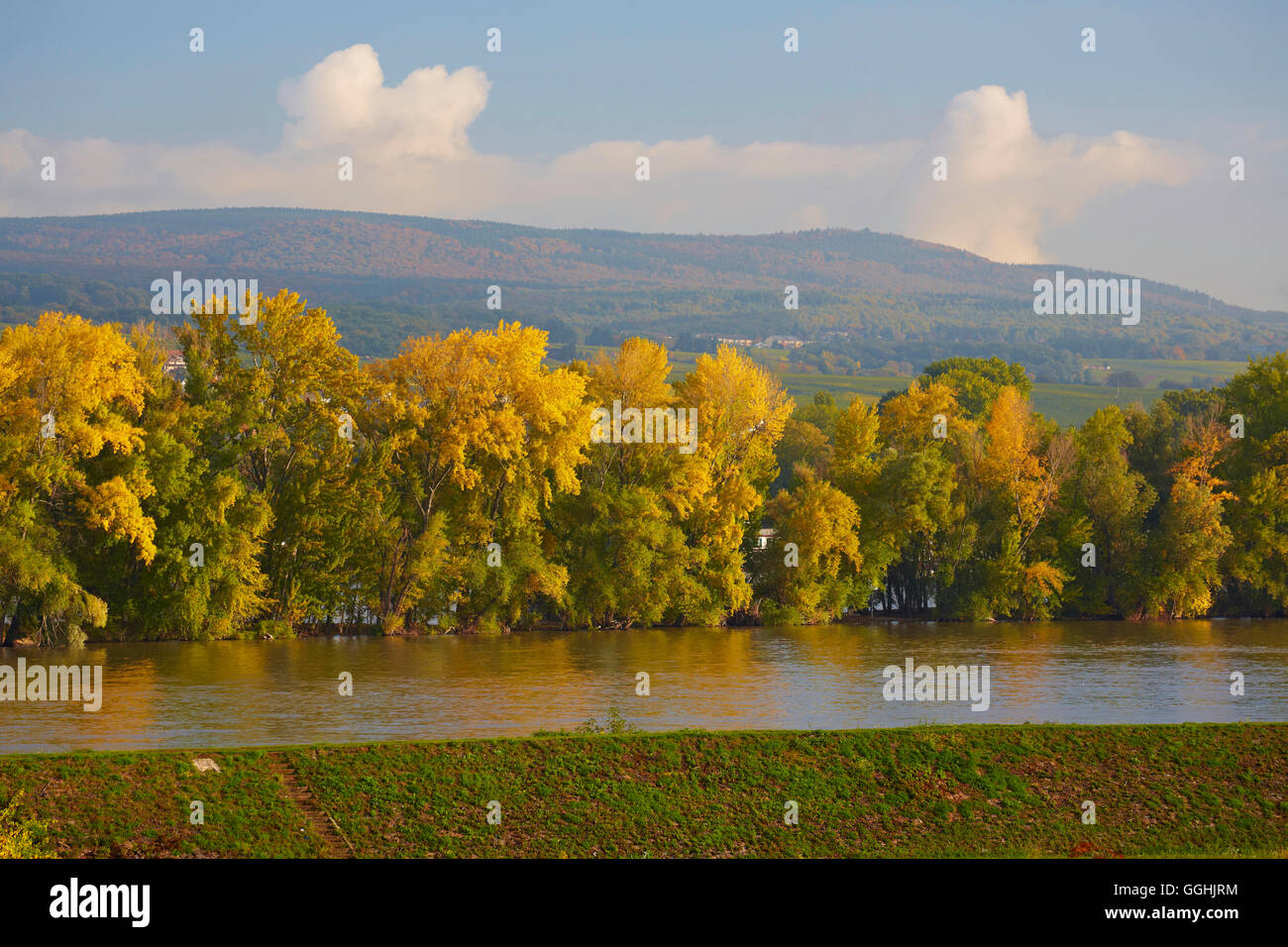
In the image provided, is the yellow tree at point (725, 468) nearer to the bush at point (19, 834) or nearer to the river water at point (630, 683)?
the river water at point (630, 683)

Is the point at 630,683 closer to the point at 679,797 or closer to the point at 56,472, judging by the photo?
the point at 679,797

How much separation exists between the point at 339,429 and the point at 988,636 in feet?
102

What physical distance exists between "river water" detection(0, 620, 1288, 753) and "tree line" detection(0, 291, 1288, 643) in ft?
8.04

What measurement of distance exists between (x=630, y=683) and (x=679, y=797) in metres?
19.0

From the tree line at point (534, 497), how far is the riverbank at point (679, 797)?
31164mm

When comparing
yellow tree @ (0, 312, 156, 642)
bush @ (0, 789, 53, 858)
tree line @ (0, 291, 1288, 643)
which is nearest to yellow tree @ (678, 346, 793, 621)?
tree line @ (0, 291, 1288, 643)

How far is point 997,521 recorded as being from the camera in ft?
243

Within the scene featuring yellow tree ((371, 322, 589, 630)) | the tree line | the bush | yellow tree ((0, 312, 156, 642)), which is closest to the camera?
the bush

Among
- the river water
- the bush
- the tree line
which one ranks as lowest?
the river water

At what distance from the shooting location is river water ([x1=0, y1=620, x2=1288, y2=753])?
122 feet

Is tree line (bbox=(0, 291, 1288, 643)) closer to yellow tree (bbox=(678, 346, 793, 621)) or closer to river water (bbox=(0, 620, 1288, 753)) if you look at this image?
yellow tree (bbox=(678, 346, 793, 621))

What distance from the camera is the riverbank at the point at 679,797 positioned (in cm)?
2597
